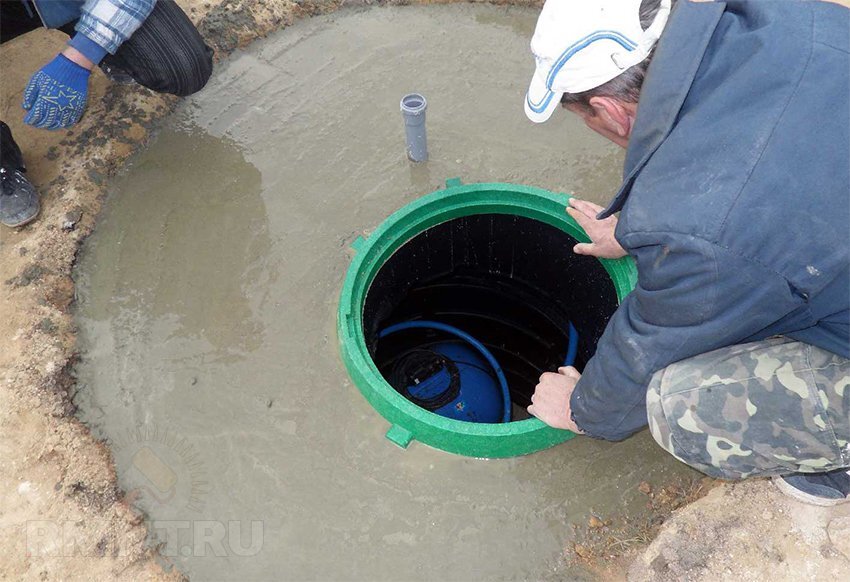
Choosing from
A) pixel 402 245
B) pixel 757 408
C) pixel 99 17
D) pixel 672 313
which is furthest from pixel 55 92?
pixel 757 408

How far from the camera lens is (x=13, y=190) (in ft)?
7.65

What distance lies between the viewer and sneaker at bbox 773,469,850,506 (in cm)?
172

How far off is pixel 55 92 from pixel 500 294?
6.98 feet

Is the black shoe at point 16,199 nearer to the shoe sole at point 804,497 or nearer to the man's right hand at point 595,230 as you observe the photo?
the man's right hand at point 595,230

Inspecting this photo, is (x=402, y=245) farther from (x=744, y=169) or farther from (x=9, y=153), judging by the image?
(x=9, y=153)

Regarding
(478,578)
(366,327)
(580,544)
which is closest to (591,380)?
(580,544)

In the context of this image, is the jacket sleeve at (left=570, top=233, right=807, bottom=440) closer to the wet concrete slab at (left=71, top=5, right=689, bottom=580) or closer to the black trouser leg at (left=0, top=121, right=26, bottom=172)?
the wet concrete slab at (left=71, top=5, right=689, bottom=580)

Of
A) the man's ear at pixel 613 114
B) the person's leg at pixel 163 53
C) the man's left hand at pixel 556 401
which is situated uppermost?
the man's ear at pixel 613 114

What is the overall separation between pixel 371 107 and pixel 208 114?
0.74m

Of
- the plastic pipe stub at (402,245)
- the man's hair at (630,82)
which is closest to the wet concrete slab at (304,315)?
the plastic pipe stub at (402,245)

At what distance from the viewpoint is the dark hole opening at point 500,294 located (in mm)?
2535

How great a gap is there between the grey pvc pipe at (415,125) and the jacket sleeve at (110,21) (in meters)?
1.05

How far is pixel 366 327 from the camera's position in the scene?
8.04 feet

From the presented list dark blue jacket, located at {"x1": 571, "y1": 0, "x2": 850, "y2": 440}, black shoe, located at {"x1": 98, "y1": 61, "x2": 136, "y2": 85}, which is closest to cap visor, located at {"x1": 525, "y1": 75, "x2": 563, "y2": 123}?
dark blue jacket, located at {"x1": 571, "y1": 0, "x2": 850, "y2": 440}
